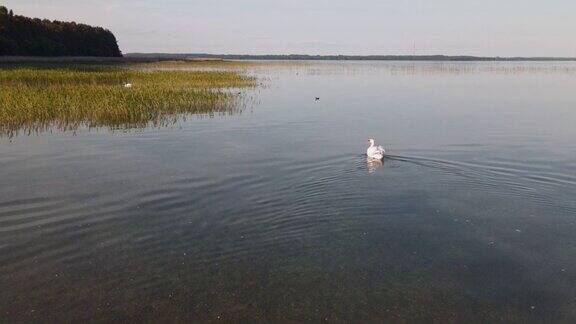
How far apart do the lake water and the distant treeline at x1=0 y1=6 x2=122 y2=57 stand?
71368mm

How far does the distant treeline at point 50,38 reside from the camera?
7774 centimetres

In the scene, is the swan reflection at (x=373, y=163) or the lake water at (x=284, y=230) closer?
the lake water at (x=284, y=230)

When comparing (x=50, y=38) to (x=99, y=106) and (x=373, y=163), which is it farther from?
(x=373, y=163)

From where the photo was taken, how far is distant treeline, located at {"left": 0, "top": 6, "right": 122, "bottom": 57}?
3061 inches

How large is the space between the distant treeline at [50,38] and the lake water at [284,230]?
2810 inches

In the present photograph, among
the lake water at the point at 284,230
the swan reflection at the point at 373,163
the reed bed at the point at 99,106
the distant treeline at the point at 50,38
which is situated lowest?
the lake water at the point at 284,230

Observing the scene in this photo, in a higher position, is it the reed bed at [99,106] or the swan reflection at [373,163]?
the reed bed at [99,106]

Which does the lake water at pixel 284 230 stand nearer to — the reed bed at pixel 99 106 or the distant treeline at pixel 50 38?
the reed bed at pixel 99 106

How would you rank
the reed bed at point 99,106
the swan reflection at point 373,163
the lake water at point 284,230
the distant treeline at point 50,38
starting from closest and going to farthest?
1. the lake water at point 284,230
2. the swan reflection at point 373,163
3. the reed bed at point 99,106
4. the distant treeline at point 50,38

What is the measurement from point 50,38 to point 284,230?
100272mm

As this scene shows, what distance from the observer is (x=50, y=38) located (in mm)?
95125

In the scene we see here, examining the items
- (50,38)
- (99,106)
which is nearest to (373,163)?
(99,106)

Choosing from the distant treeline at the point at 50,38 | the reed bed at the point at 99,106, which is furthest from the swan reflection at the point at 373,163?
the distant treeline at the point at 50,38

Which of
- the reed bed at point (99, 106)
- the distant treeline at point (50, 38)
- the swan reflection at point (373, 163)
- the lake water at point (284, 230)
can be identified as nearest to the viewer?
the lake water at point (284, 230)
